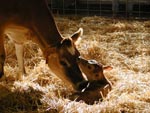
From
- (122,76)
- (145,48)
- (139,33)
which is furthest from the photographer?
(139,33)

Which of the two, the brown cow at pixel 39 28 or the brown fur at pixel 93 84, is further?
the brown cow at pixel 39 28

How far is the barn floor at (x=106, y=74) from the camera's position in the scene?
168 inches

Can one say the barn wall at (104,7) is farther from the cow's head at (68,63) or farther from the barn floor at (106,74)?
the cow's head at (68,63)

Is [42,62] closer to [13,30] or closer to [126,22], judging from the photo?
[13,30]

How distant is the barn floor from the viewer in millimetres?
4258

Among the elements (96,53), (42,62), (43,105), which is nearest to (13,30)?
(42,62)

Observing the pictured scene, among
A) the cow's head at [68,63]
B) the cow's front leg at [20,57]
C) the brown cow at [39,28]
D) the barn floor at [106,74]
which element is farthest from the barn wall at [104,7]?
the cow's head at [68,63]

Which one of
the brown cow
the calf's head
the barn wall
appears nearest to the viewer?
the brown cow

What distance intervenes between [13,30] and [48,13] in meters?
0.48

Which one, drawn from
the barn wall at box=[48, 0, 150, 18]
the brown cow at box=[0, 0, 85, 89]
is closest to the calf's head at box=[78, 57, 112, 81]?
the brown cow at box=[0, 0, 85, 89]

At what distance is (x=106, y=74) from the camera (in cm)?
546

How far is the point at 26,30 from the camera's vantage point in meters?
5.05

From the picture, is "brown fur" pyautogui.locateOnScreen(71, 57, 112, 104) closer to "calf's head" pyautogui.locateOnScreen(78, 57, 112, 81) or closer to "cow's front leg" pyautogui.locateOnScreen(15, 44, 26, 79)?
"calf's head" pyautogui.locateOnScreen(78, 57, 112, 81)

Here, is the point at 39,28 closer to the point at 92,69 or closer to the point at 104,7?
the point at 92,69
